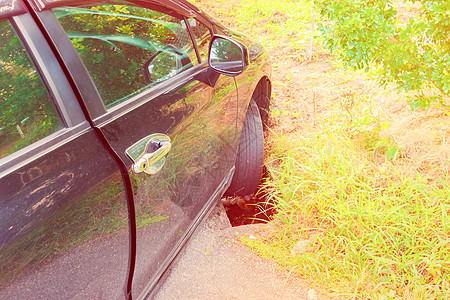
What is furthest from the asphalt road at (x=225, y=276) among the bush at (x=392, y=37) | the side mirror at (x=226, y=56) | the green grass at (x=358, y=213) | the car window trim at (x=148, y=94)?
the bush at (x=392, y=37)

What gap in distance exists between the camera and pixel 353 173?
7.96 ft

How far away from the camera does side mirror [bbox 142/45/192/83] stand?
61.5 inches

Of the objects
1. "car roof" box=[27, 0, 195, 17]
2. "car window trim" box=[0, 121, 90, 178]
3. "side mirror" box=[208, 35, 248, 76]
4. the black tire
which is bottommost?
the black tire

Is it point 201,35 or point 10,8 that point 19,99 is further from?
point 201,35

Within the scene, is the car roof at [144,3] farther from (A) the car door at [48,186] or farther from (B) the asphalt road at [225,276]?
(B) the asphalt road at [225,276]

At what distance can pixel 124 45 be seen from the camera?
1471 millimetres

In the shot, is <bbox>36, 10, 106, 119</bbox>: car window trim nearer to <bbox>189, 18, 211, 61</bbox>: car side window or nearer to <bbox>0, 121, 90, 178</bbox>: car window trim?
<bbox>0, 121, 90, 178</bbox>: car window trim

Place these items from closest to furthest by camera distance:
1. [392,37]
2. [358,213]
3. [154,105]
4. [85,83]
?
[85,83] < [154,105] < [358,213] < [392,37]

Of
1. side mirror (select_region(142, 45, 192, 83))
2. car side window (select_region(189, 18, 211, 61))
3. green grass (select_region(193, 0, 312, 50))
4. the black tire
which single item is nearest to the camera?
side mirror (select_region(142, 45, 192, 83))

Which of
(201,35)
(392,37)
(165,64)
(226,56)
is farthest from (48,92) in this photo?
(392,37)

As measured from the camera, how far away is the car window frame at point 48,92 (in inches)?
37.5

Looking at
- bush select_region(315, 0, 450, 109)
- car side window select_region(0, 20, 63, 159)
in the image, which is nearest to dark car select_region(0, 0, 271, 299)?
car side window select_region(0, 20, 63, 159)

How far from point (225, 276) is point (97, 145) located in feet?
4.37

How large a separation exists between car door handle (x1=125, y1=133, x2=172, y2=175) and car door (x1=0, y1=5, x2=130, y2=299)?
0.29 ft
